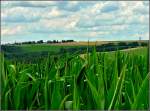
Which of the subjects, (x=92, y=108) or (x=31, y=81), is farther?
(x=31, y=81)

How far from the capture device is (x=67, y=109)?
247 cm

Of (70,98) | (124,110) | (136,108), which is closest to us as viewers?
(136,108)

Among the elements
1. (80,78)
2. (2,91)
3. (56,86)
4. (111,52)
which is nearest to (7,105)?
(2,91)

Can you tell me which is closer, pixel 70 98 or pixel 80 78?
pixel 70 98

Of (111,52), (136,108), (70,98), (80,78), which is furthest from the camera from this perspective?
(111,52)

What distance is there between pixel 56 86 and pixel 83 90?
0.34 metres

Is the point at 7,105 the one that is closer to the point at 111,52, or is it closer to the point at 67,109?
the point at 67,109

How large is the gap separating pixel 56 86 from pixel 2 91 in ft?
1.37

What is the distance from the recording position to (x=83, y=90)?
2.98m

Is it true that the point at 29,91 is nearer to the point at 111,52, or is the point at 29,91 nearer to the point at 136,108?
the point at 136,108

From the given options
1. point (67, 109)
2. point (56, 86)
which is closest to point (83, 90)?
point (56, 86)

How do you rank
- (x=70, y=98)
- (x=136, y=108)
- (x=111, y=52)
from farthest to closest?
(x=111, y=52), (x=70, y=98), (x=136, y=108)

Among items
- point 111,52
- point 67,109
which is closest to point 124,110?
point 67,109

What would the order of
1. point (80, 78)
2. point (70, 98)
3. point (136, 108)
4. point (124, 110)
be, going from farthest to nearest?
point (80, 78), point (70, 98), point (124, 110), point (136, 108)
